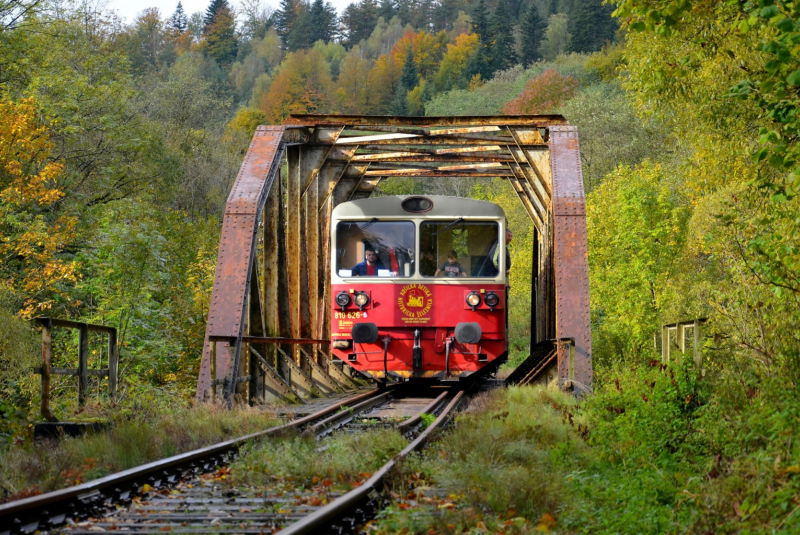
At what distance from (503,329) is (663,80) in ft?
14.2

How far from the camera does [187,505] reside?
5.34m

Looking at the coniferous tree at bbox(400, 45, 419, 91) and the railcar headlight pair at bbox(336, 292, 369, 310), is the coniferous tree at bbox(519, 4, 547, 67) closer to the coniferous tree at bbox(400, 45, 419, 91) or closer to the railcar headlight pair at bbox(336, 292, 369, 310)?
the coniferous tree at bbox(400, 45, 419, 91)

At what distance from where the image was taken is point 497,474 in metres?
5.86

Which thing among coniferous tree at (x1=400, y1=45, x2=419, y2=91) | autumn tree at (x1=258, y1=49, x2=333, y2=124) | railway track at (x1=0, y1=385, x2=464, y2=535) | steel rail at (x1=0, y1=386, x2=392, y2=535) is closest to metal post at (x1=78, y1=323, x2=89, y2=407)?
steel rail at (x1=0, y1=386, x2=392, y2=535)

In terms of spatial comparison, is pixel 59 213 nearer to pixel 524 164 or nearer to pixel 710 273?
pixel 524 164

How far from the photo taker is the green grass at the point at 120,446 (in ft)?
19.0

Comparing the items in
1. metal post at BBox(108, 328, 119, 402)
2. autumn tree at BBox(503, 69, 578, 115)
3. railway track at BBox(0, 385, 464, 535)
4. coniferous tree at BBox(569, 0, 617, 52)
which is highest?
coniferous tree at BBox(569, 0, 617, 52)

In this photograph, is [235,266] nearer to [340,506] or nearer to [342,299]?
[342,299]

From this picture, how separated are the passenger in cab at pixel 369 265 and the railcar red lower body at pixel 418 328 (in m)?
0.16

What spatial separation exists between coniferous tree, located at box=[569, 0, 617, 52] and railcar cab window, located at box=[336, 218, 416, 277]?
200 feet

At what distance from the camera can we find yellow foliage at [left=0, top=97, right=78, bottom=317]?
2053cm

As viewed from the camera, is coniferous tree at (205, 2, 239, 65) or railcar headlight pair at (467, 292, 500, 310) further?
coniferous tree at (205, 2, 239, 65)

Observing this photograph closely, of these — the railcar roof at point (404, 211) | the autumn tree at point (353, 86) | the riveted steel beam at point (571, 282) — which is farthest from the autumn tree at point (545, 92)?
the riveted steel beam at point (571, 282)

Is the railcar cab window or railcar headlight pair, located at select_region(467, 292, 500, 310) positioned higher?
the railcar cab window
